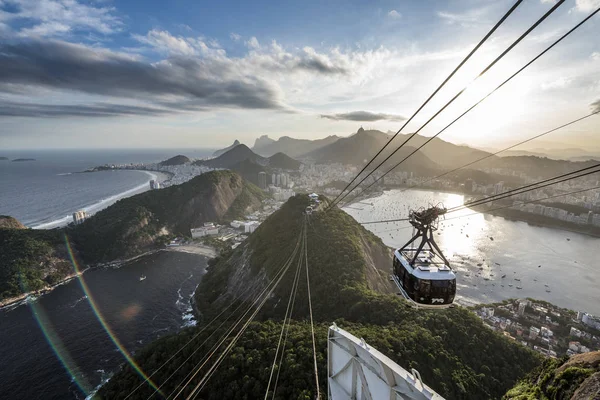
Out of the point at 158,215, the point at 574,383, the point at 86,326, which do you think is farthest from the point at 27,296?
the point at 574,383

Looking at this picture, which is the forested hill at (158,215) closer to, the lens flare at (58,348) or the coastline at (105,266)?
the coastline at (105,266)

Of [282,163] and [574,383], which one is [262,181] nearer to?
[282,163]

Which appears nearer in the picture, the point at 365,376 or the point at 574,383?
the point at 574,383

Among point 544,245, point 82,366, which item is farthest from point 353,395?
point 544,245

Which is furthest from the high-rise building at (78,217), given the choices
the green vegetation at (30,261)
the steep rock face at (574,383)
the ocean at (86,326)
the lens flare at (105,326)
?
the steep rock face at (574,383)

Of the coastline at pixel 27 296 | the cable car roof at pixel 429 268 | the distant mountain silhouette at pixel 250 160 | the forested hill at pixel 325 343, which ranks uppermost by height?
the distant mountain silhouette at pixel 250 160

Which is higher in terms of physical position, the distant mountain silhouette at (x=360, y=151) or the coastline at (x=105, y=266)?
the distant mountain silhouette at (x=360, y=151)
